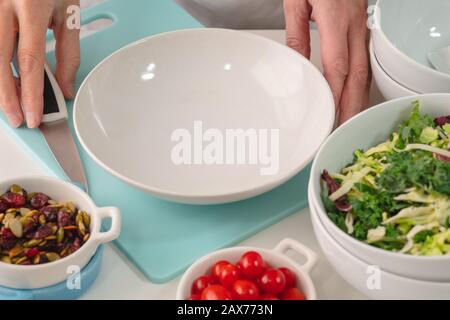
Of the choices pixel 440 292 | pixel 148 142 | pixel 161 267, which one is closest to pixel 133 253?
pixel 161 267

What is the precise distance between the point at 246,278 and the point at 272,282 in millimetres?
39

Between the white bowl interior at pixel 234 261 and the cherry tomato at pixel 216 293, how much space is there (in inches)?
1.6

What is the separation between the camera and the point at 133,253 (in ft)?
3.78

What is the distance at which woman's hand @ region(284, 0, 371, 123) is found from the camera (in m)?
1.38

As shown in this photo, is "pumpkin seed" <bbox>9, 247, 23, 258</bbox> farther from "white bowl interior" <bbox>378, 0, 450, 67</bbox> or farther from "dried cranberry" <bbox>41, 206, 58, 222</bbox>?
"white bowl interior" <bbox>378, 0, 450, 67</bbox>

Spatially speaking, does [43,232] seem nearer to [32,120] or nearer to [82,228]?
[82,228]

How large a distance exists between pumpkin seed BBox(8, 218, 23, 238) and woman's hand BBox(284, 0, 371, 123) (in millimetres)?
612

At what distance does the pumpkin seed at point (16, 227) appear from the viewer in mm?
1055

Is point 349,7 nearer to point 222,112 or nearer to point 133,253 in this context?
point 222,112

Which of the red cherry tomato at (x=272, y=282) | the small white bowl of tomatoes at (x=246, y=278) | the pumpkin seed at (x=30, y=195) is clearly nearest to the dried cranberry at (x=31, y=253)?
the pumpkin seed at (x=30, y=195)

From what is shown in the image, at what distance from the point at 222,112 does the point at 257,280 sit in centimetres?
46

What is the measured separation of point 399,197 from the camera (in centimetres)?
103

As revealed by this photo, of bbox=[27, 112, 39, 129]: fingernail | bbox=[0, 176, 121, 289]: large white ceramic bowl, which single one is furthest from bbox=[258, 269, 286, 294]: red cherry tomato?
bbox=[27, 112, 39, 129]: fingernail
